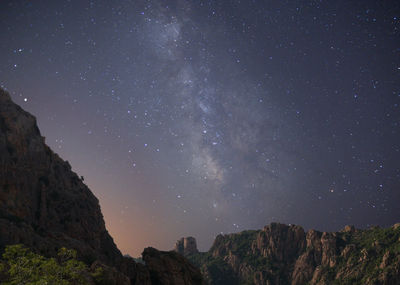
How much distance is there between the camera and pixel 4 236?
124ft

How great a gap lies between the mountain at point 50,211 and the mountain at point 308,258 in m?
102

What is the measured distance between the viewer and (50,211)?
60.0 m

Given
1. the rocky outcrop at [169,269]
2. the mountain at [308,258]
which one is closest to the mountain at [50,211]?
the rocky outcrop at [169,269]

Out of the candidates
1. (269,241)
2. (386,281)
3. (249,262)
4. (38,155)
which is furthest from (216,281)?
(38,155)

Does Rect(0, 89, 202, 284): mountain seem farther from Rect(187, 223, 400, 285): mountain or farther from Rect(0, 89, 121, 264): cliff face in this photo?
Rect(187, 223, 400, 285): mountain

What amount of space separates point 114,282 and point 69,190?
143ft

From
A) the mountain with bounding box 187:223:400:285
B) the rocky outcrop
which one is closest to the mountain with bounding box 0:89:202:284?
the rocky outcrop

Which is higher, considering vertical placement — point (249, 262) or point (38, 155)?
point (38, 155)

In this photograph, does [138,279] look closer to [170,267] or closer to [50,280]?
[170,267]

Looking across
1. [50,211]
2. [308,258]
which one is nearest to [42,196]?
[50,211]

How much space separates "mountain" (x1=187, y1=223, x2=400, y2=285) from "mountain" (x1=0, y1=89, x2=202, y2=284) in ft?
336

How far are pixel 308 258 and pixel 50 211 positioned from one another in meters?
149

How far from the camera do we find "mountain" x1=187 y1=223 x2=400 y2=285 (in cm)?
11406

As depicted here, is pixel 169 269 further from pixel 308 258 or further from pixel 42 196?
pixel 308 258
